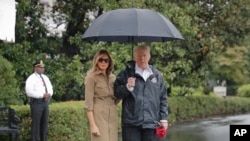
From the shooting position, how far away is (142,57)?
646cm

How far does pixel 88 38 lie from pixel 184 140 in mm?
7444

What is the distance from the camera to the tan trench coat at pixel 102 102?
20.9 ft


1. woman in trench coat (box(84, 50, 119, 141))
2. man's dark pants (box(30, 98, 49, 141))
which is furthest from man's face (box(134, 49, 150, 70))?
man's dark pants (box(30, 98, 49, 141))

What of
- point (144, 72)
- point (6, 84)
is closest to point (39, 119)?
point (6, 84)

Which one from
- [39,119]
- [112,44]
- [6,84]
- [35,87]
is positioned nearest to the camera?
[39,119]

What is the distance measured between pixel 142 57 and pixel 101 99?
0.68 meters

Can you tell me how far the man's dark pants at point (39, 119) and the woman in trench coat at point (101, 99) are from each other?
13.4 ft

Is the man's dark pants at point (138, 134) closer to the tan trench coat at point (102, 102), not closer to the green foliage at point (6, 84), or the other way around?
the tan trench coat at point (102, 102)

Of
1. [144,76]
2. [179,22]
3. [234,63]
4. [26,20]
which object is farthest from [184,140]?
[234,63]

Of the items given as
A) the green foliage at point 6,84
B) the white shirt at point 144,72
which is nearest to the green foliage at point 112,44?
the green foliage at point 6,84

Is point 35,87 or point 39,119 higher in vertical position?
point 35,87

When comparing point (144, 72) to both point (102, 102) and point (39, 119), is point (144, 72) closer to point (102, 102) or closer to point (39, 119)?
point (102, 102)

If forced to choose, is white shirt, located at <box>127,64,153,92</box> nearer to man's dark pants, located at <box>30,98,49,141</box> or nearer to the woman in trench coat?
the woman in trench coat

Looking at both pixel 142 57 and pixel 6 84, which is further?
pixel 6 84
